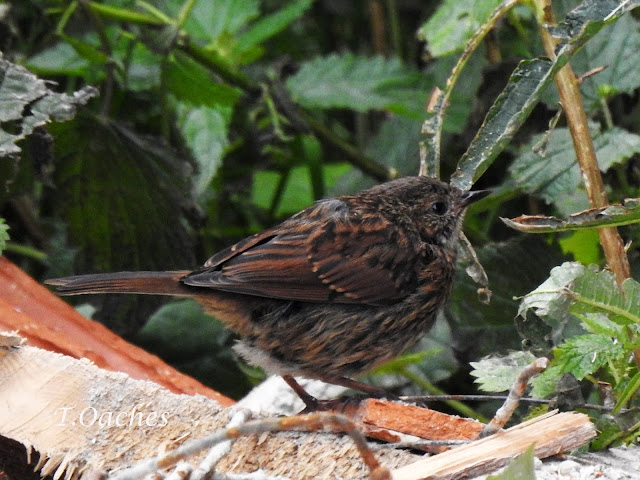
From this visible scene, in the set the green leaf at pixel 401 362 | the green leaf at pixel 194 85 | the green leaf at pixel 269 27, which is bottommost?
the green leaf at pixel 401 362

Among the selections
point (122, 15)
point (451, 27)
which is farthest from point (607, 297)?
point (122, 15)

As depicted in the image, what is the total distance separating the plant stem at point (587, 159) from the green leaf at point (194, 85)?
4.87 ft

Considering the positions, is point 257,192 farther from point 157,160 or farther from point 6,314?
point 6,314

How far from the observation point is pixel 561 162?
3.26 metres

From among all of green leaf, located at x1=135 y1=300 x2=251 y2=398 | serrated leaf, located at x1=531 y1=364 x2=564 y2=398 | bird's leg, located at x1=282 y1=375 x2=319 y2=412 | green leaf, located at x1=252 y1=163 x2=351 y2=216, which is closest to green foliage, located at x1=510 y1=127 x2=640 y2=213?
serrated leaf, located at x1=531 y1=364 x2=564 y2=398

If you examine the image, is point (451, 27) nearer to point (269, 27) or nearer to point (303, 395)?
point (269, 27)

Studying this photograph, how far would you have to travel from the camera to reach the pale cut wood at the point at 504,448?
6.40 feet

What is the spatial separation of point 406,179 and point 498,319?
0.69m

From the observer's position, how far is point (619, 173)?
3469mm

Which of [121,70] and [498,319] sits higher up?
[121,70]

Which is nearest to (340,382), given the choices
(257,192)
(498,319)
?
(498,319)

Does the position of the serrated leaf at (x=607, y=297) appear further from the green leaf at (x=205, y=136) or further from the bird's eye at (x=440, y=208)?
the green leaf at (x=205, y=136)

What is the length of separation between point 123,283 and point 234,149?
7.08ft

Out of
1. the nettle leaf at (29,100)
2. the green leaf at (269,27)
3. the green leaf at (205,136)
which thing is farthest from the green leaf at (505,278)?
the green leaf at (269,27)
